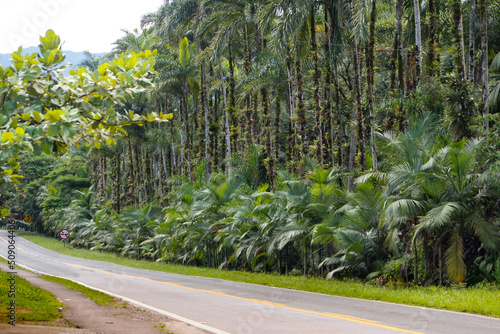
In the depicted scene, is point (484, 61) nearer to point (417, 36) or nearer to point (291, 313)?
point (417, 36)

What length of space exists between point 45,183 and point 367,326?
8220 centimetres

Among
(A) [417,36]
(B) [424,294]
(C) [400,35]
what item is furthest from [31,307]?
(C) [400,35]

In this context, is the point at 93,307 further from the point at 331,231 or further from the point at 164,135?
the point at 164,135

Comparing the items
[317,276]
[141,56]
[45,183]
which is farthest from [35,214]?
[141,56]

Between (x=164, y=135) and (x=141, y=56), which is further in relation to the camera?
(x=164, y=135)

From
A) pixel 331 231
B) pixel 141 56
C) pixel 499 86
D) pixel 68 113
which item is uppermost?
pixel 499 86

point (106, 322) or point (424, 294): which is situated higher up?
point (106, 322)

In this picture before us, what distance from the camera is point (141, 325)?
8.94 m

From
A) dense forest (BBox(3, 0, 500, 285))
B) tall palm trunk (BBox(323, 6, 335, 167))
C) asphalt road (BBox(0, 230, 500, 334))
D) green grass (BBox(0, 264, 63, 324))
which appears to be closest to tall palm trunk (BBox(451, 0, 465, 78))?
dense forest (BBox(3, 0, 500, 285))

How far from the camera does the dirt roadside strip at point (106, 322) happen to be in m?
7.91

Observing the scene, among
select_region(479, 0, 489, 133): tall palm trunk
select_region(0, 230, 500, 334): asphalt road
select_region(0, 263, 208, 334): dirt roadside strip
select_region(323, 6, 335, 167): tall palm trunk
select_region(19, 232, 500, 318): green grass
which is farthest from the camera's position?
select_region(323, 6, 335, 167): tall palm trunk

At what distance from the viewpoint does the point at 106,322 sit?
9.24m

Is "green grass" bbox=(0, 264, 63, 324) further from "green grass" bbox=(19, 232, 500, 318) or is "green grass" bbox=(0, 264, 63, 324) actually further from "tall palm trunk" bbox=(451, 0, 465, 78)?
"tall palm trunk" bbox=(451, 0, 465, 78)

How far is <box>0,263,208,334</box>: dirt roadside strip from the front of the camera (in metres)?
7.91
